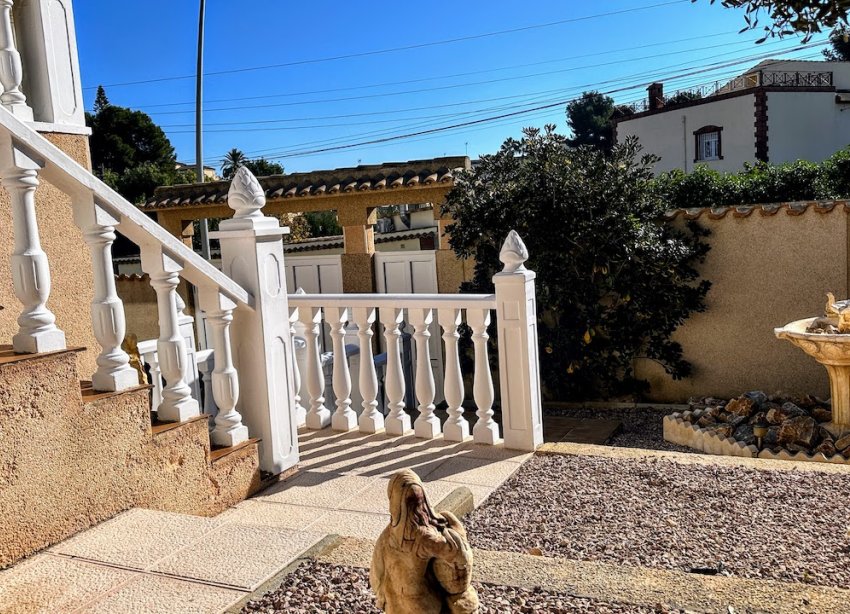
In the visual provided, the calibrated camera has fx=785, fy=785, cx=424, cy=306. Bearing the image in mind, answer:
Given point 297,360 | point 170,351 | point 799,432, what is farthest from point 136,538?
point 799,432

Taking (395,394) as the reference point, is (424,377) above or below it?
above

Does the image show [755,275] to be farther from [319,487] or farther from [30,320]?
[30,320]

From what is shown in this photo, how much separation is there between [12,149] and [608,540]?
2.81 meters

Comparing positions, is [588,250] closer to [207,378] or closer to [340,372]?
[340,372]

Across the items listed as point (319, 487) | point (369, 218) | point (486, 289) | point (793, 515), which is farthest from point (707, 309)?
point (319, 487)

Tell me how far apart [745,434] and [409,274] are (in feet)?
14.9

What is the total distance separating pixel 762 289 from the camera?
8.27 metres

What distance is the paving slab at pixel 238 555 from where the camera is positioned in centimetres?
257

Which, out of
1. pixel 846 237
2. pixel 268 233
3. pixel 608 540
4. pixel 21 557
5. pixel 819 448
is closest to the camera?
pixel 21 557

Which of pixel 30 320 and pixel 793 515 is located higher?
pixel 30 320

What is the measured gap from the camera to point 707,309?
8.54 m

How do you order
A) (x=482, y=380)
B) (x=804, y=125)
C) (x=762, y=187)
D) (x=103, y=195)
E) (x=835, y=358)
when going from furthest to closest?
(x=804, y=125)
(x=762, y=187)
(x=835, y=358)
(x=482, y=380)
(x=103, y=195)

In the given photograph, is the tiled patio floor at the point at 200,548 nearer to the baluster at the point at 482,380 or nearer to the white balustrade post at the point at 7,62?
the baluster at the point at 482,380

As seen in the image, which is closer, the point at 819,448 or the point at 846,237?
the point at 819,448
